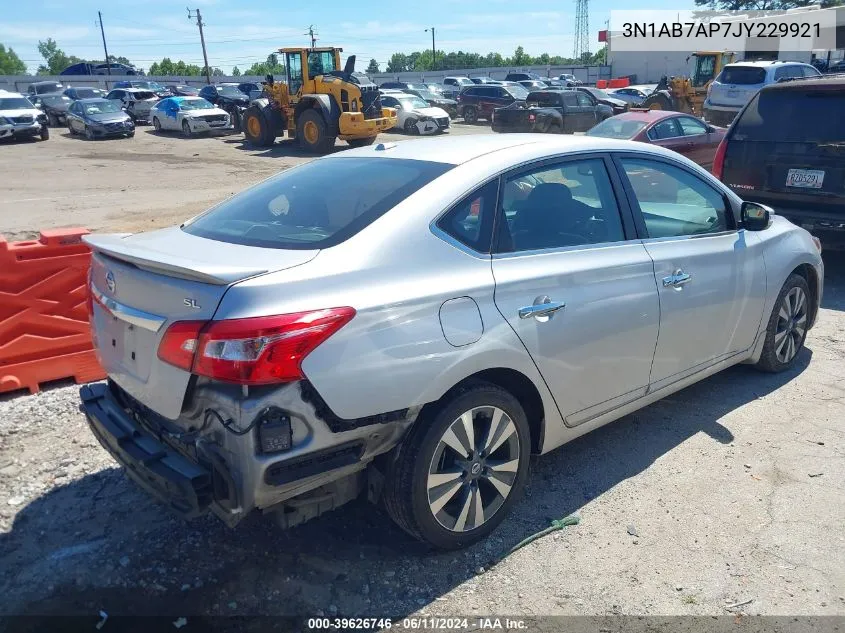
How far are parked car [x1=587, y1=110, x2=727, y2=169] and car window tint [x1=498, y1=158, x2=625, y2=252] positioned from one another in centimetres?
964

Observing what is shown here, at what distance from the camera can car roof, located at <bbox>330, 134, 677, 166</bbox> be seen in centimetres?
344

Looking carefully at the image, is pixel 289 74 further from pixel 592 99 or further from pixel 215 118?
pixel 592 99

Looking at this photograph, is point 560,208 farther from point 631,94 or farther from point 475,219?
point 631,94

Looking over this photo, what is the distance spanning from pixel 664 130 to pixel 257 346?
12488mm

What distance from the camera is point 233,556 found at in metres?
3.19

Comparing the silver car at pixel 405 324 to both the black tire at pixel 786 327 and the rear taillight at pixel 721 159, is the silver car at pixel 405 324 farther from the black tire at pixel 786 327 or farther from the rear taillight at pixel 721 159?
the rear taillight at pixel 721 159

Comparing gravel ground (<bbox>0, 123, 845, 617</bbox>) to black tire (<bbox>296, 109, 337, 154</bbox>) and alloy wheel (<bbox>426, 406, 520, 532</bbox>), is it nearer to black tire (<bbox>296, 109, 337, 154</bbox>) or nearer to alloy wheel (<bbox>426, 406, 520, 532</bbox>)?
alloy wheel (<bbox>426, 406, 520, 532</bbox>)

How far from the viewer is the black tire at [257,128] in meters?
22.8

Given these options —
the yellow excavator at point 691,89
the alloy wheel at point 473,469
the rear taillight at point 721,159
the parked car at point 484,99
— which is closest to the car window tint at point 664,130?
the rear taillight at point 721,159

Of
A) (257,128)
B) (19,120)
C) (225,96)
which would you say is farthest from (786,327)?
(225,96)

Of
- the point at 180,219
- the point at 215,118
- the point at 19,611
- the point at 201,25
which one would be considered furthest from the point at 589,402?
the point at 201,25

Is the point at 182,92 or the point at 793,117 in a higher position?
the point at 182,92

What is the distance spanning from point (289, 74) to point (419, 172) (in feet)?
67.6

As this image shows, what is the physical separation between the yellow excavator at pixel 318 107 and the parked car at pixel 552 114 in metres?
3.58
